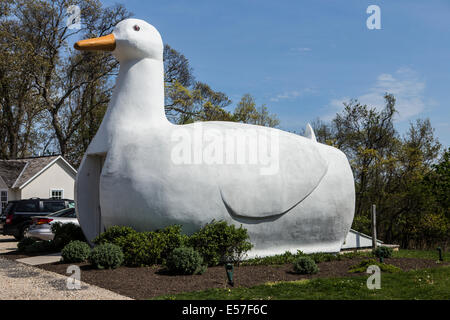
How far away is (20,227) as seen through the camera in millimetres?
17719

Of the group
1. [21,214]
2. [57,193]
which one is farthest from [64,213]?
[57,193]

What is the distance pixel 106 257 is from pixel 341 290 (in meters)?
4.75

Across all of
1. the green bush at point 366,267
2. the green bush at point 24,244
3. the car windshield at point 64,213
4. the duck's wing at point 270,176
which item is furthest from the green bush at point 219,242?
the car windshield at point 64,213

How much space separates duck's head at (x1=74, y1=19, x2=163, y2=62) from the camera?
11000mm

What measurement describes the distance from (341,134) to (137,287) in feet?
72.1

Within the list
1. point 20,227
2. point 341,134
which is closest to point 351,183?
point 20,227

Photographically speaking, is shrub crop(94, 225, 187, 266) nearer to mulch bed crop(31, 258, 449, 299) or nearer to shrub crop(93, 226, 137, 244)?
shrub crop(93, 226, 137, 244)

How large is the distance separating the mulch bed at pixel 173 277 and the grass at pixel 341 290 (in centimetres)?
51

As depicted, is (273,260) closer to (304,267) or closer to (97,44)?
(304,267)

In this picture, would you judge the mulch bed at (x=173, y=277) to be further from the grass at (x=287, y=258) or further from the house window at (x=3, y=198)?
the house window at (x=3, y=198)

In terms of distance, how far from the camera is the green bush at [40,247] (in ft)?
41.0

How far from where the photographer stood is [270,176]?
35.4ft

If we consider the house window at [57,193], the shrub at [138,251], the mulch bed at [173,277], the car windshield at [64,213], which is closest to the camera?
the mulch bed at [173,277]
